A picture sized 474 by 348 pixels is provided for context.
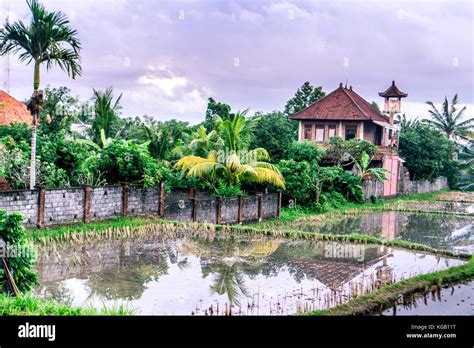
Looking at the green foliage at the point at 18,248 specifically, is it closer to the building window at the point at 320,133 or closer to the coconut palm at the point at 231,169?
the coconut palm at the point at 231,169

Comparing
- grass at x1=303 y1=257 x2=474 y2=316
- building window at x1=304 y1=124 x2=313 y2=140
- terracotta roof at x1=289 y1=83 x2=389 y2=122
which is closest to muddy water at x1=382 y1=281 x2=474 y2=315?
grass at x1=303 y1=257 x2=474 y2=316

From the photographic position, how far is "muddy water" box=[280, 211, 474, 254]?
18.3 m

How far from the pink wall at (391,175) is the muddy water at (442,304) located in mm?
22348

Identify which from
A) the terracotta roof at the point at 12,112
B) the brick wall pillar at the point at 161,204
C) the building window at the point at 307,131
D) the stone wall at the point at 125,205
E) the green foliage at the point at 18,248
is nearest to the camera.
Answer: the green foliage at the point at 18,248

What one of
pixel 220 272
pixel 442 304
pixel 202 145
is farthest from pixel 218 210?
pixel 442 304

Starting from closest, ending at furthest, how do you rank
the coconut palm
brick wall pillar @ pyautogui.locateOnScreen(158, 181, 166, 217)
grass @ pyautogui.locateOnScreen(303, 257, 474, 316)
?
grass @ pyautogui.locateOnScreen(303, 257, 474, 316), brick wall pillar @ pyautogui.locateOnScreen(158, 181, 166, 217), the coconut palm

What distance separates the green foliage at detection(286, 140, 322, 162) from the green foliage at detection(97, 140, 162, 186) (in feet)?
32.0

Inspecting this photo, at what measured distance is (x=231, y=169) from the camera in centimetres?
2136

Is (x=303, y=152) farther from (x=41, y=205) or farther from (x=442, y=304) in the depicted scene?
(x=442, y=304)

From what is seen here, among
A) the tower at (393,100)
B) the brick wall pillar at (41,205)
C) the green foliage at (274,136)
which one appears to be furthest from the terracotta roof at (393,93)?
the brick wall pillar at (41,205)

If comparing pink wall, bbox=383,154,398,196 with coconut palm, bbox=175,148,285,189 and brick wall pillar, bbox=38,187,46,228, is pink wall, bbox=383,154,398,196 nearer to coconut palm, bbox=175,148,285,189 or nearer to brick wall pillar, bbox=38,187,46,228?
coconut palm, bbox=175,148,285,189

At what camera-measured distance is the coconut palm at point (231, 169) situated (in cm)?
2094

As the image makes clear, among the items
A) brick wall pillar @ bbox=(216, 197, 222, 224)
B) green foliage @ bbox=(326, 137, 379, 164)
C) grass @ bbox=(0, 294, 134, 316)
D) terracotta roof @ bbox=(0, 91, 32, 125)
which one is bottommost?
grass @ bbox=(0, 294, 134, 316)
